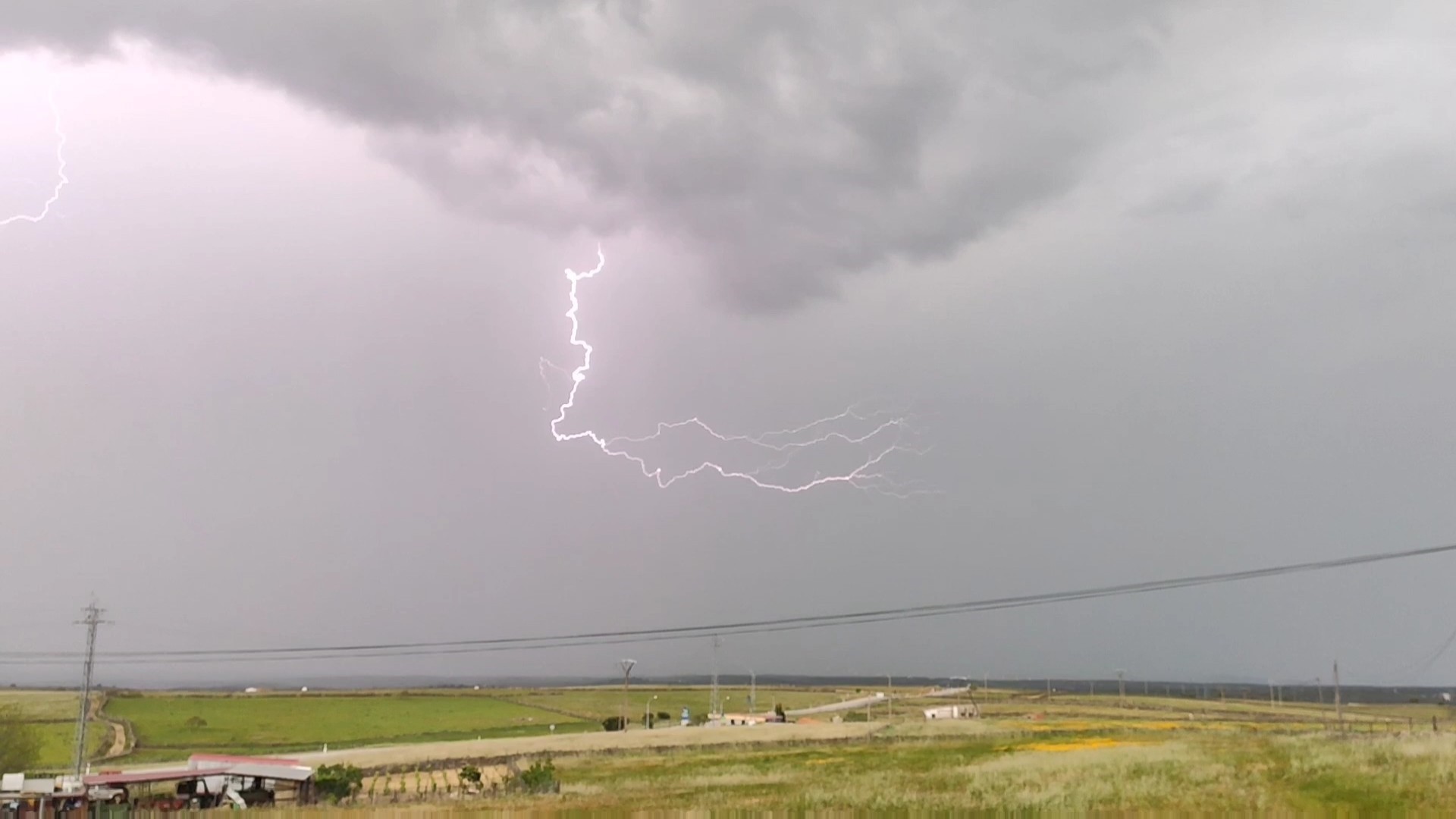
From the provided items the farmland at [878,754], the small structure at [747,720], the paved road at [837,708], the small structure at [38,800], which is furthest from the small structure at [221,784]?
the paved road at [837,708]

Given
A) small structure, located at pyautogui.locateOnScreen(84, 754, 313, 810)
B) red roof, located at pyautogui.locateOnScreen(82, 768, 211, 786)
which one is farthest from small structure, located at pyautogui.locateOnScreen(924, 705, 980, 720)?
red roof, located at pyautogui.locateOnScreen(82, 768, 211, 786)

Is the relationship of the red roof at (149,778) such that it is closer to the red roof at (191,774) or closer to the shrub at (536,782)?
the red roof at (191,774)

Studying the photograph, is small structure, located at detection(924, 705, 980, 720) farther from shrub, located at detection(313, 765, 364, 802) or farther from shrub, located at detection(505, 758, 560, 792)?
shrub, located at detection(313, 765, 364, 802)

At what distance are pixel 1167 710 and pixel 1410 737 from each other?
278 ft

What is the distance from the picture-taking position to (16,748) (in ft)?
261

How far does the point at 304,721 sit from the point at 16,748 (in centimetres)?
4226

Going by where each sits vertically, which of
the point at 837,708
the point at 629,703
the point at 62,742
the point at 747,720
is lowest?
the point at 629,703

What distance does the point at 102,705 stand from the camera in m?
129

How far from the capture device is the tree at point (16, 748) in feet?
256

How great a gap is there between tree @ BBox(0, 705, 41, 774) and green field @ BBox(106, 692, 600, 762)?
348 inches

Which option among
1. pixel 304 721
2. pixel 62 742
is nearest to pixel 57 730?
pixel 62 742

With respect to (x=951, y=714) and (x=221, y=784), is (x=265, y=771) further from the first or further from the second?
(x=951, y=714)

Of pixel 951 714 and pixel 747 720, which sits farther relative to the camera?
pixel 951 714

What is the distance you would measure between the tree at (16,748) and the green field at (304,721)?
8849 millimetres
